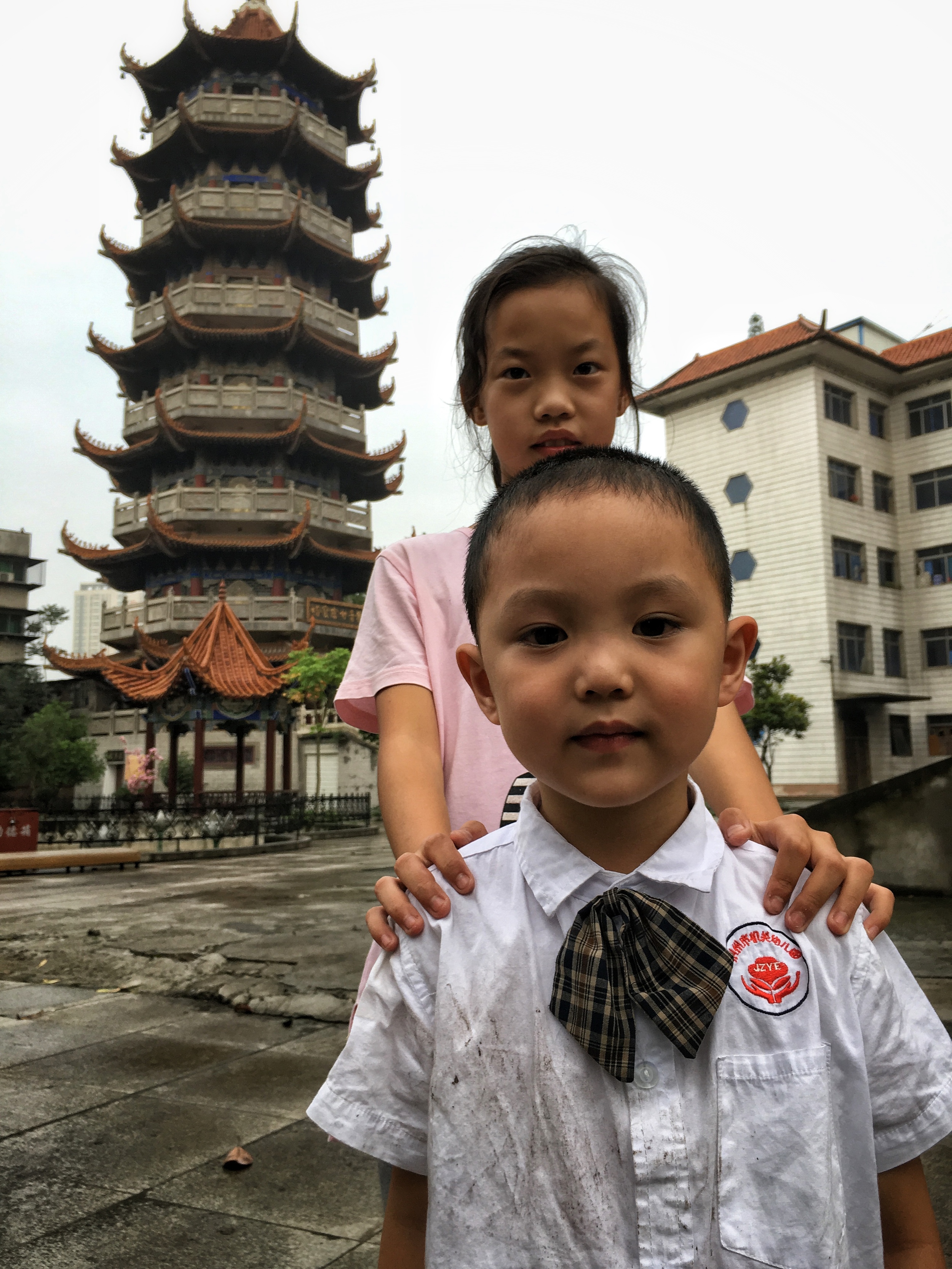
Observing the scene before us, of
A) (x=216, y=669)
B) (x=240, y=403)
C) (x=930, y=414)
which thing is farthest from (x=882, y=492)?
(x=240, y=403)

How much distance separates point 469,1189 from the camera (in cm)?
95

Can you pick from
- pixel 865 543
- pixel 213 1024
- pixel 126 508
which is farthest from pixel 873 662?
pixel 126 508

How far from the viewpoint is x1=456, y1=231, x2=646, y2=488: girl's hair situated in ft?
4.41

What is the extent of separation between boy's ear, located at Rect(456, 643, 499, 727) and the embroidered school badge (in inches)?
14.5

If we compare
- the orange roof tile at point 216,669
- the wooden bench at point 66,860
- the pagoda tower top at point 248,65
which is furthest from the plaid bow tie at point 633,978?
the pagoda tower top at point 248,65

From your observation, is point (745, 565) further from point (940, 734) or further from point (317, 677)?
point (317, 677)

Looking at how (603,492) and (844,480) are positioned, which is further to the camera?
(844,480)

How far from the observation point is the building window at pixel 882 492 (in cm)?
2345

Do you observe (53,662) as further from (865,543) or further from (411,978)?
(411,978)

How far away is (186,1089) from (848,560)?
71.3 feet

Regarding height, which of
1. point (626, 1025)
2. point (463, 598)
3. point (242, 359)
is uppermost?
point (242, 359)

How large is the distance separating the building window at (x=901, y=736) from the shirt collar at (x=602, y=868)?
24.0 m

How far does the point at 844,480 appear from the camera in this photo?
22750 mm

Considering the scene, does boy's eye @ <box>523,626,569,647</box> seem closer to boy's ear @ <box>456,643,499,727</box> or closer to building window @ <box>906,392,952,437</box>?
boy's ear @ <box>456,643,499,727</box>
